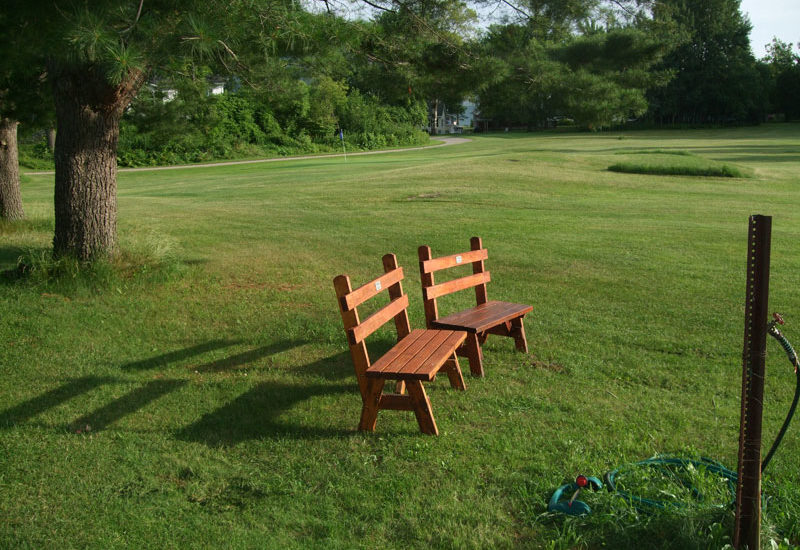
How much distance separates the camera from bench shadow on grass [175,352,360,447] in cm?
478

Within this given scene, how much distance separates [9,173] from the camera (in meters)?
13.4

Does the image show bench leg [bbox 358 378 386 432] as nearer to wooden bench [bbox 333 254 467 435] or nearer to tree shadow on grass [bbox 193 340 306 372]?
wooden bench [bbox 333 254 467 435]

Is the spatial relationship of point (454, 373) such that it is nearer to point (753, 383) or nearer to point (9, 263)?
point (753, 383)

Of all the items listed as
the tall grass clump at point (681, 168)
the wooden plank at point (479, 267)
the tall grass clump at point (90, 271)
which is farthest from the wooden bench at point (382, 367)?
the tall grass clump at point (681, 168)

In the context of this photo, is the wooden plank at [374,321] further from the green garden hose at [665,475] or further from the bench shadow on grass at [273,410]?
the green garden hose at [665,475]

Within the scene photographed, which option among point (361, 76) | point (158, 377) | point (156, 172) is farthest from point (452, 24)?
point (156, 172)

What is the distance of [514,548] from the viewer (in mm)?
3416

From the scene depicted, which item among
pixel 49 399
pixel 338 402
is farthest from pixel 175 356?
pixel 338 402

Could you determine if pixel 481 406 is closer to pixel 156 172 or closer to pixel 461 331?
pixel 461 331

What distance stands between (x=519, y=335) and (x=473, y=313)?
54cm

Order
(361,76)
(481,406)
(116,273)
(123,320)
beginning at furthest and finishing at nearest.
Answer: (361,76) < (116,273) < (123,320) < (481,406)

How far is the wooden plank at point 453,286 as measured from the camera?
19.5 feet

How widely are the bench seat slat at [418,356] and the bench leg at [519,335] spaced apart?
38.7 inches

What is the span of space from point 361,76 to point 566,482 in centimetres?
677
